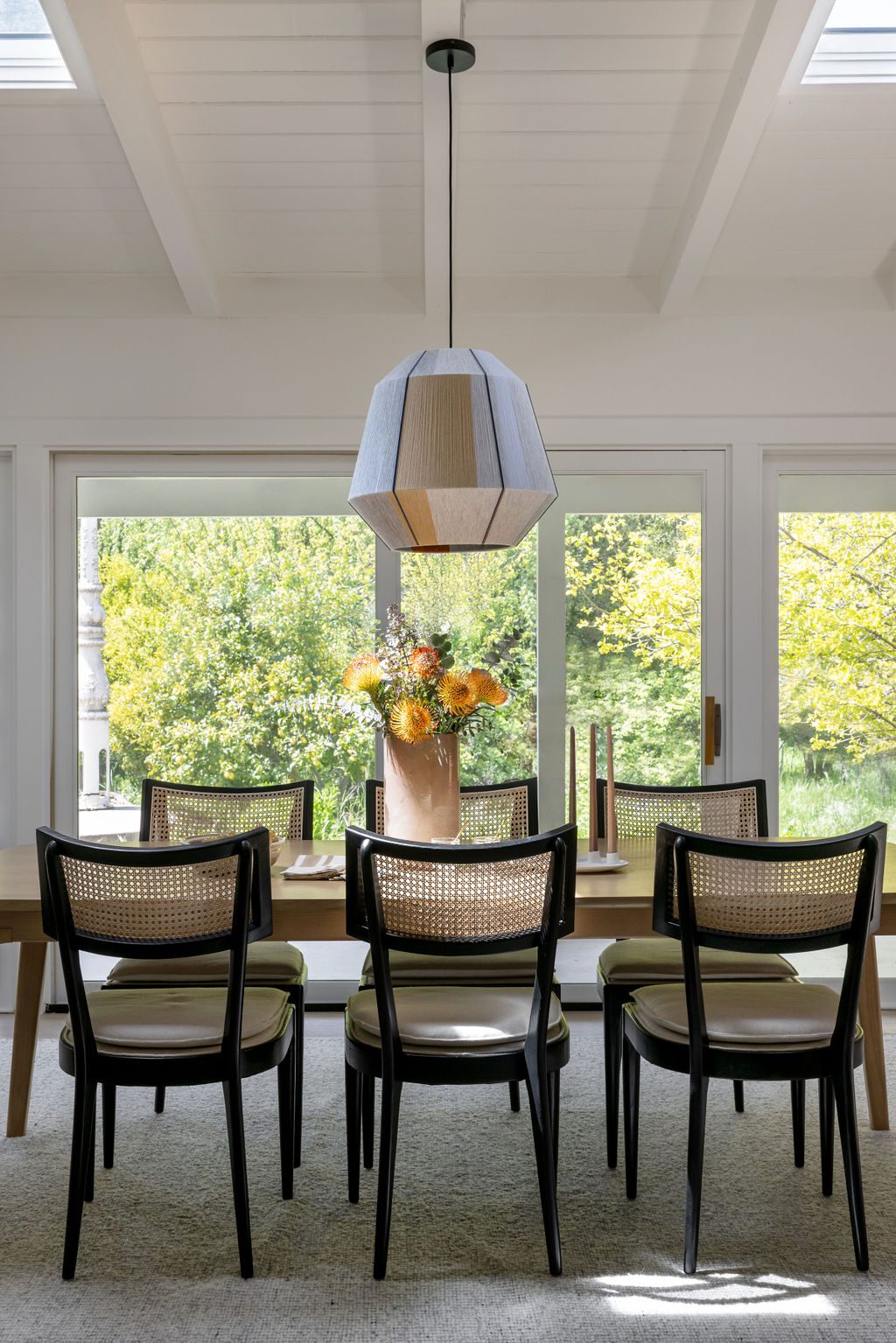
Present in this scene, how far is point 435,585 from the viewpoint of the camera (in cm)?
413

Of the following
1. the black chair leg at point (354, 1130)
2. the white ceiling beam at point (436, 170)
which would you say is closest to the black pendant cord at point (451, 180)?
the white ceiling beam at point (436, 170)

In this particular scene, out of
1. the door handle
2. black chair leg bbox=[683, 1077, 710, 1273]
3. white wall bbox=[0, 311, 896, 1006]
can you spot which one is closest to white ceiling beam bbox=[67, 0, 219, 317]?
white wall bbox=[0, 311, 896, 1006]

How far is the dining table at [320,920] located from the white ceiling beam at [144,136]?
1.99 meters

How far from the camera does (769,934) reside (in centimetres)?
228

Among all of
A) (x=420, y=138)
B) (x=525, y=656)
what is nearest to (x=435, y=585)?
(x=525, y=656)

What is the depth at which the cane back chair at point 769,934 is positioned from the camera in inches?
88.1

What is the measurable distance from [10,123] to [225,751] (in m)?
2.19

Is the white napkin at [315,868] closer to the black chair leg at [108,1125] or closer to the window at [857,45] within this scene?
the black chair leg at [108,1125]

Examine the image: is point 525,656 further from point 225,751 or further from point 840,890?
point 840,890

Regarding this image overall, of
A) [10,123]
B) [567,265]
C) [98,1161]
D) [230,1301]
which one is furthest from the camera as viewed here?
[567,265]

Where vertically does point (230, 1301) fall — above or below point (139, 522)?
below

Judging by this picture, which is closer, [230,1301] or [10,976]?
[230,1301]

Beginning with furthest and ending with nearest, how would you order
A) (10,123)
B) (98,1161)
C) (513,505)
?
(10,123) < (98,1161) < (513,505)

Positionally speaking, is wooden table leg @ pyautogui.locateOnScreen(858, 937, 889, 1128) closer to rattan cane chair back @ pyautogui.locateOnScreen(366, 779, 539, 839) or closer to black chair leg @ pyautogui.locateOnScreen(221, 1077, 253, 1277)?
rattan cane chair back @ pyautogui.locateOnScreen(366, 779, 539, 839)
